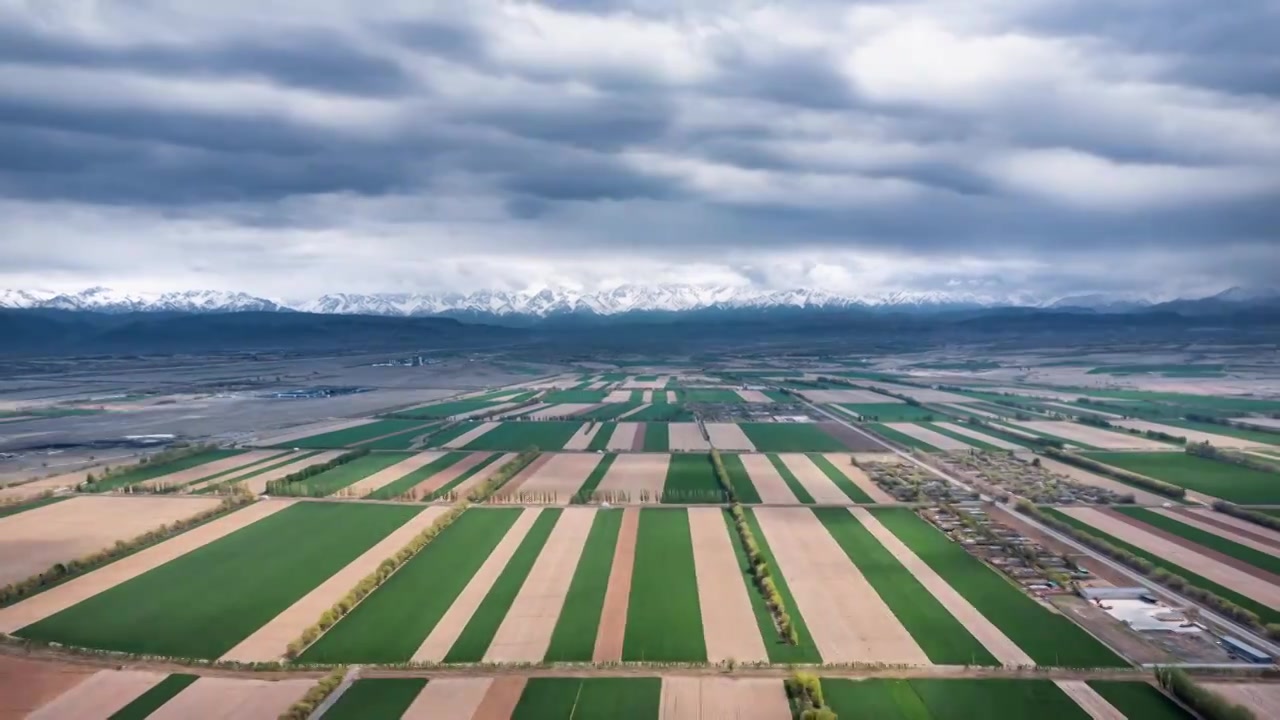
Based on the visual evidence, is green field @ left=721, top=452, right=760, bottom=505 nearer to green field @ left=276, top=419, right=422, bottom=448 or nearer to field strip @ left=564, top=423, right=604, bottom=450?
field strip @ left=564, top=423, right=604, bottom=450

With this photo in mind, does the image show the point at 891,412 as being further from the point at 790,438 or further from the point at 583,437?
the point at 583,437

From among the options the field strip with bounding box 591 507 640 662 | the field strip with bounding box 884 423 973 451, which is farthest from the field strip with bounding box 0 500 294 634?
the field strip with bounding box 884 423 973 451

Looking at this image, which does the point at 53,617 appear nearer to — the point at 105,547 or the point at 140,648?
the point at 140,648

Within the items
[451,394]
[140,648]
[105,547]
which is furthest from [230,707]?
[451,394]

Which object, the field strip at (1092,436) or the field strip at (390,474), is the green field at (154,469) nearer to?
the field strip at (390,474)

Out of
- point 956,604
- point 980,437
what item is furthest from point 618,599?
point 980,437

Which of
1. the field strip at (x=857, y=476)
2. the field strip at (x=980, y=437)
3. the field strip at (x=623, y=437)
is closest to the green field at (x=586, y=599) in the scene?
the field strip at (x=857, y=476)
